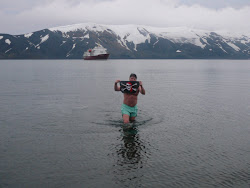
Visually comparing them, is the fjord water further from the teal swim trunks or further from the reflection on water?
the teal swim trunks

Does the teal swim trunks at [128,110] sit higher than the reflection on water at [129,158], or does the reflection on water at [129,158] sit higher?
the teal swim trunks at [128,110]

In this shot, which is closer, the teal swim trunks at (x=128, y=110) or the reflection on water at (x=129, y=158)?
the reflection on water at (x=129, y=158)

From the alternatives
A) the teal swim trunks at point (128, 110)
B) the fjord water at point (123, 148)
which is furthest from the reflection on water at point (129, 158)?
the teal swim trunks at point (128, 110)

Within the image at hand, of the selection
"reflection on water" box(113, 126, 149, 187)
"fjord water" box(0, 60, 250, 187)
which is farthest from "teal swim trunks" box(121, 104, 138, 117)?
"reflection on water" box(113, 126, 149, 187)

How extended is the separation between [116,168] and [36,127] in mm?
7570

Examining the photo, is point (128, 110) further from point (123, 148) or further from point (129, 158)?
point (129, 158)

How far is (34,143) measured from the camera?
42.7ft

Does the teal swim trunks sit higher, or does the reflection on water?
the teal swim trunks

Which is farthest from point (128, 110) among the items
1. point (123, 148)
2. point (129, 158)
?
point (129, 158)

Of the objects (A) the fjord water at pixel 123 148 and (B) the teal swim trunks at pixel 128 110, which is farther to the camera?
(B) the teal swim trunks at pixel 128 110

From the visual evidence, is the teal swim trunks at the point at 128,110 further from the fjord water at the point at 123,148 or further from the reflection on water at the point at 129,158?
the reflection on water at the point at 129,158

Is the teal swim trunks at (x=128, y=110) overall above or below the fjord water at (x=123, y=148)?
above

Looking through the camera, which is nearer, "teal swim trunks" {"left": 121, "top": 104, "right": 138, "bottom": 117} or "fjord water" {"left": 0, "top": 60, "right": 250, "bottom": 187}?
Result: "fjord water" {"left": 0, "top": 60, "right": 250, "bottom": 187}

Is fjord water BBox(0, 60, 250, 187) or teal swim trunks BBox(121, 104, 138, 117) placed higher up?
teal swim trunks BBox(121, 104, 138, 117)
